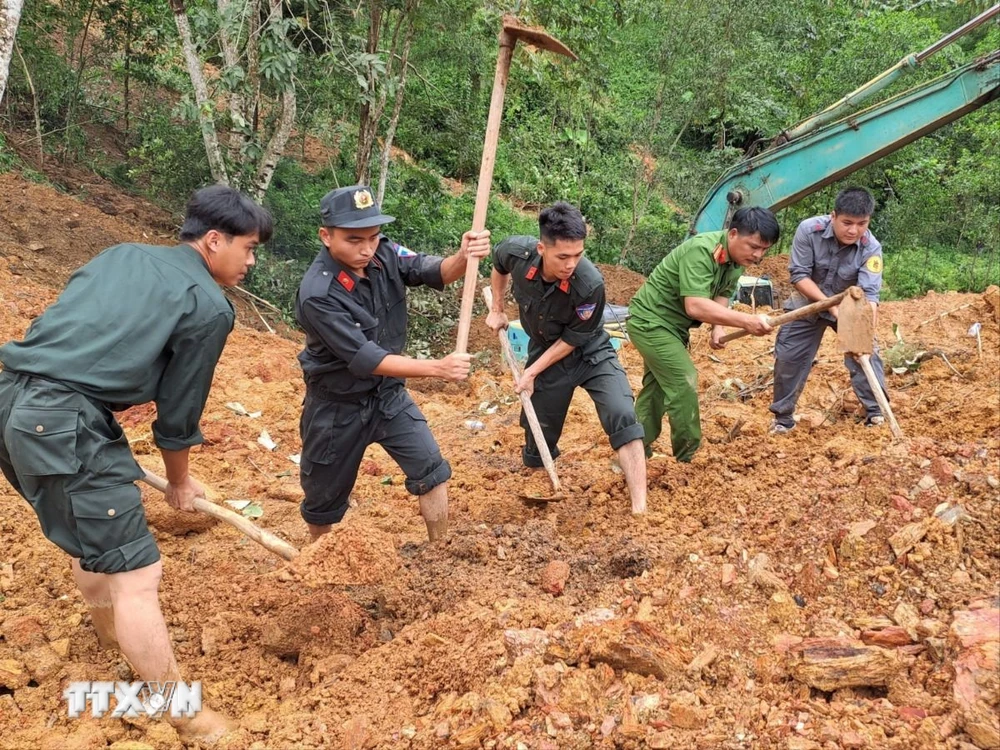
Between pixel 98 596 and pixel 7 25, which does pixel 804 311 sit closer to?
pixel 98 596

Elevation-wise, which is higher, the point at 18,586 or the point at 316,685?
the point at 316,685

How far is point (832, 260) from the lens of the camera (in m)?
4.93

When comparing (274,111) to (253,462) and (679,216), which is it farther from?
(679,216)

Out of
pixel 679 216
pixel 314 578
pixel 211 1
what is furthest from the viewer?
pixel 679 216

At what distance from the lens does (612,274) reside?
11.4m

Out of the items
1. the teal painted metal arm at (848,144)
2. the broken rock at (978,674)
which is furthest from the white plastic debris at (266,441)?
the teal painted metal arm at (848,144)

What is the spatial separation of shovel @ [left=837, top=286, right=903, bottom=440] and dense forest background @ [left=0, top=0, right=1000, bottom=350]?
15.1 ft

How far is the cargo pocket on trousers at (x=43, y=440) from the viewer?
2250mm

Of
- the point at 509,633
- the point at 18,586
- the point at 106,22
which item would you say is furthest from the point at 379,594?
the point at 106,22

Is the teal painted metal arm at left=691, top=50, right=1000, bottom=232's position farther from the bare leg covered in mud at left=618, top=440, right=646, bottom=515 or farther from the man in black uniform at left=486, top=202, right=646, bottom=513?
the bare leg covered in mud at left=618, top=440, right=646, bottom=515

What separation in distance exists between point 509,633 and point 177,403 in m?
1.40

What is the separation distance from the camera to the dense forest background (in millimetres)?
7926

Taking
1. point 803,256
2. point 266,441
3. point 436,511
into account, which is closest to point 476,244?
point 436,511

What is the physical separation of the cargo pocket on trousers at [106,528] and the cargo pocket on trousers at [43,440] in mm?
125
